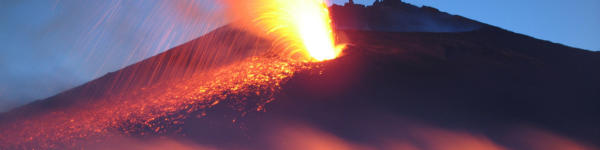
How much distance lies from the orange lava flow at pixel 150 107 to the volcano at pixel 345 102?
51mm

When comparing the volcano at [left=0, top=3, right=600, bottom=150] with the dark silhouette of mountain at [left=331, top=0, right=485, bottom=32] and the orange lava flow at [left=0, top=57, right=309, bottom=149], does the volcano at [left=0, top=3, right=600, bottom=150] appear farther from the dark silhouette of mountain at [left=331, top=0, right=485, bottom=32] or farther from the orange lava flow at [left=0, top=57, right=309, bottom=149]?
the dark silhouette of mountain at [left=331, top=0, right=485, bottom=32]

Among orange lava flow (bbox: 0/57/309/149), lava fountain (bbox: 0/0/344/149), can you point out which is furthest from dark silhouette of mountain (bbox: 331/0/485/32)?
orange lava flow (bbox: 0/57/309/149)

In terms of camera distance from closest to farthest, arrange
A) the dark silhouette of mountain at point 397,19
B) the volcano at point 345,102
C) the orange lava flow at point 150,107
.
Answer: the volcano at point 345,102, the orange lava flow at point 150,107, the dark silhouette of mountain at point 397,19

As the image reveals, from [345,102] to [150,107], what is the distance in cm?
501

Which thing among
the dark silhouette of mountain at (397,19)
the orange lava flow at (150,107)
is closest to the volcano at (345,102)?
the orange lava flow at (150,107)

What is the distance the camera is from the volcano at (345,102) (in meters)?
8.04

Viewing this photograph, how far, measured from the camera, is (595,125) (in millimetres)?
9234

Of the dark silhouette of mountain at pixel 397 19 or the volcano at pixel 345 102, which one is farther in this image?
the dark silhouette of mountain at pixel 397 19

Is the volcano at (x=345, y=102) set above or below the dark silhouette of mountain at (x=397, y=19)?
below

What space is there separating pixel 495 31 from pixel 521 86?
10.5 meters

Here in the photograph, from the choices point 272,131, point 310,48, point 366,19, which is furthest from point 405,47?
point 366,19

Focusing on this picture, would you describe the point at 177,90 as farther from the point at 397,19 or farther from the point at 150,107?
the point at 397,19

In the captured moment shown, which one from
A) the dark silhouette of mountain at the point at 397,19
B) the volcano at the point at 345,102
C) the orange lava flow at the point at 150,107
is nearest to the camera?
the volcano at the point at 345,102

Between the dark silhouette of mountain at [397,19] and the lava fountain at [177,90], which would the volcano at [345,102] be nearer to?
the lava fountain at [177,90]
